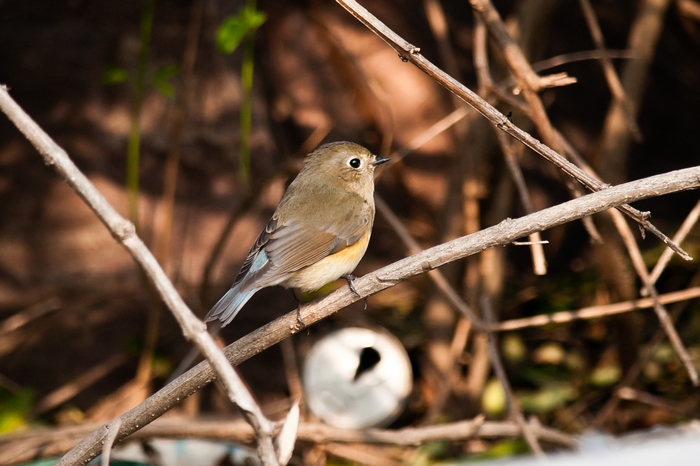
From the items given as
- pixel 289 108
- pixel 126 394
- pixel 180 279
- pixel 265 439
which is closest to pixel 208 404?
pixel 126 394

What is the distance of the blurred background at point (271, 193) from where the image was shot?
4742mm

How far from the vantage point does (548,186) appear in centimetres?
569

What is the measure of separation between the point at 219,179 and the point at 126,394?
1.61m

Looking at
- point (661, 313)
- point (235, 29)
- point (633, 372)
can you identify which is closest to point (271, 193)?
point (235, 29)

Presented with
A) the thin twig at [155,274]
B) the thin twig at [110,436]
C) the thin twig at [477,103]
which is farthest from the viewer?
the thin twig at [477,103]

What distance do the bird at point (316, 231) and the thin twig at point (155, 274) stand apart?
1053 millimetres

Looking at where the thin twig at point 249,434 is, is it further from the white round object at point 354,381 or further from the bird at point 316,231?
the bird at point 316,231

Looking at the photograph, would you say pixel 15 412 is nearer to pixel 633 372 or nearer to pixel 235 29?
pixel 235 29

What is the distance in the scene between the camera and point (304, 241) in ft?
11.0

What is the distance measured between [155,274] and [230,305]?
1171mm

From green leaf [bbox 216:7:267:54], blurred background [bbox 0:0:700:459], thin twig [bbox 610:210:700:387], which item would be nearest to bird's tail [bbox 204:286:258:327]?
green leaf [bbox 216:7:267:54]

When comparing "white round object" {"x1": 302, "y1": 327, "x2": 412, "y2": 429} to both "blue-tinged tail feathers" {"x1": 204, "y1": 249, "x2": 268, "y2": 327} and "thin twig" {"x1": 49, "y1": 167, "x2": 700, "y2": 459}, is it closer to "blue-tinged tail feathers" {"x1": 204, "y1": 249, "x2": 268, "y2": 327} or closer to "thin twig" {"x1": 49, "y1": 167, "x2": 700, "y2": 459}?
"blue-tinged tail feathers" {"x1": 204, "y1": 249, "x2": 268, "y2": 327}

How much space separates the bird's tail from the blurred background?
1.80 metres

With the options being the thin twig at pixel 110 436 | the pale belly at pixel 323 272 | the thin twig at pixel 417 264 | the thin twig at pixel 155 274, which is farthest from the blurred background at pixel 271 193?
the thin twig at pixel 155 274
